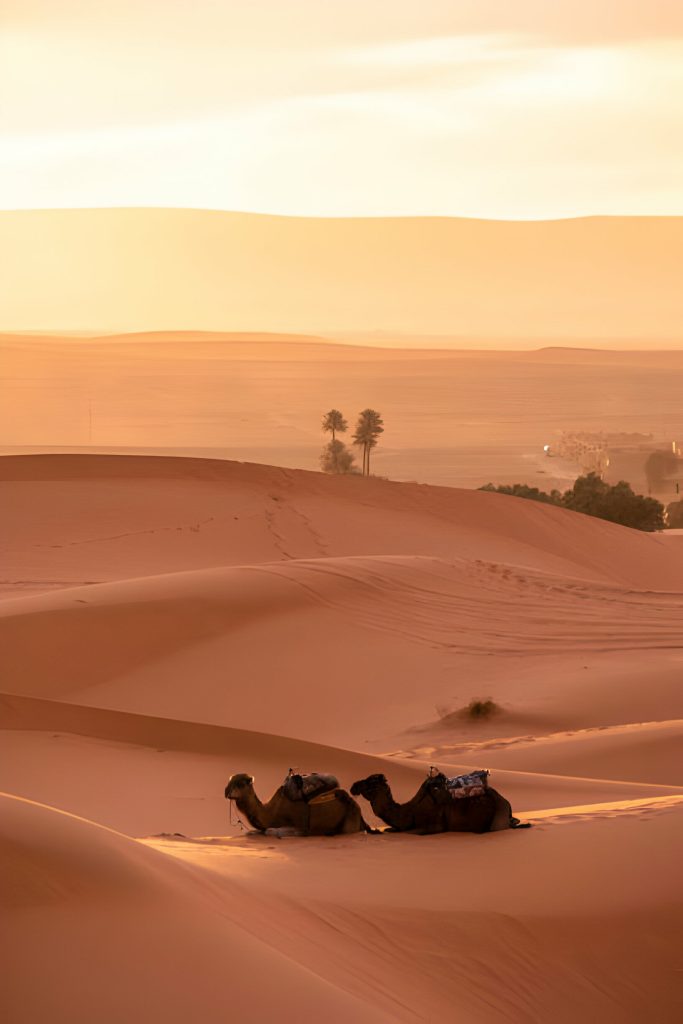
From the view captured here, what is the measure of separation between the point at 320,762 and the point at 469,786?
120 inches

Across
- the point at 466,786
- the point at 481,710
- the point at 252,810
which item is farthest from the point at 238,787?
the point at 481,710

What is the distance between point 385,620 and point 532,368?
14713cm

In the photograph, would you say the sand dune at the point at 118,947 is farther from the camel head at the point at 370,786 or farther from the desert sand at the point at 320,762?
the camel head at the point at 370,786

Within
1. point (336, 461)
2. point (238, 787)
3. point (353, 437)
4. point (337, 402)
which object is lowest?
point (238, 787)

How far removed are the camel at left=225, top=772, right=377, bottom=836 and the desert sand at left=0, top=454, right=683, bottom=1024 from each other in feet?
0.50

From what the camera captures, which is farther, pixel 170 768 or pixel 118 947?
pixel 170 768

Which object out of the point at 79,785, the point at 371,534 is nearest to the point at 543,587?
the point at 371,534

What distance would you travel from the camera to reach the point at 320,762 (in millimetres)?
Answer: 10781

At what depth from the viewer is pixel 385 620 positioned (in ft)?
54.9

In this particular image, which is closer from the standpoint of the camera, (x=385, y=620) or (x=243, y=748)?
(x=243, y=748)

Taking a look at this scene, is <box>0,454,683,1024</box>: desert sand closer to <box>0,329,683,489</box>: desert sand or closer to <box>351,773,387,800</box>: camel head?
<box>351,773,387,800</box>: camel head

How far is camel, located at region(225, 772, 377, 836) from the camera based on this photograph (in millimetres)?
8031

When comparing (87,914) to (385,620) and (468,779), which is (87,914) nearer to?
(468,779)

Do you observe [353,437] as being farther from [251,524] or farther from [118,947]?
[118,947]
